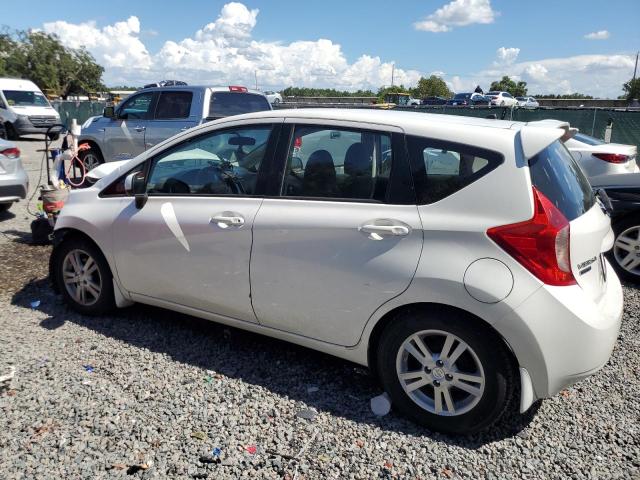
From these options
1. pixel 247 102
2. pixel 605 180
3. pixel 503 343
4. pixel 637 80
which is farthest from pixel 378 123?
pixel 637 80

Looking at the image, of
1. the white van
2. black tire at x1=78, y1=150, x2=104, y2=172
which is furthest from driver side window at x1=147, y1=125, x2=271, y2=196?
the white van

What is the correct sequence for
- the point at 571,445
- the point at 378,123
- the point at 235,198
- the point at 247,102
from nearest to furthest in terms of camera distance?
the point at 571,445, the point at 378,123, the point at 235,198, the point at 247,102

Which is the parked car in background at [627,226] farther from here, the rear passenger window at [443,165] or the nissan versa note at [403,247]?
the rear passenger window at [443,165]

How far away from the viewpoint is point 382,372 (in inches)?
115

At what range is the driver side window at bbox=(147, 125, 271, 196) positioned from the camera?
3.37 m

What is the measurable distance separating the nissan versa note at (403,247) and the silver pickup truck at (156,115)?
5.05 metres

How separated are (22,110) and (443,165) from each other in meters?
22.2

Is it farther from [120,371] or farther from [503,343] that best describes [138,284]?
[503,343]

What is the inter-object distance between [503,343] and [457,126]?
1.18 meters

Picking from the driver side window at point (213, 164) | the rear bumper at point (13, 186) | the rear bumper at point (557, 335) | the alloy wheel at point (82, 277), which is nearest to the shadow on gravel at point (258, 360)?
the alloy wheel at point (82, 277)

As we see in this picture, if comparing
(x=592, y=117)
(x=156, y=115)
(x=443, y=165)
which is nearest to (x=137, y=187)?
(x=443, y=165)

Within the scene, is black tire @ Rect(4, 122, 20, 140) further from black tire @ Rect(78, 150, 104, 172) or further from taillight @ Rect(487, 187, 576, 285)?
taillight @ Rect(487, 187, 576, 285)

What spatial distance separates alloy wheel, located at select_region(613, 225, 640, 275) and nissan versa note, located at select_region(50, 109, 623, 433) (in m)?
2.53

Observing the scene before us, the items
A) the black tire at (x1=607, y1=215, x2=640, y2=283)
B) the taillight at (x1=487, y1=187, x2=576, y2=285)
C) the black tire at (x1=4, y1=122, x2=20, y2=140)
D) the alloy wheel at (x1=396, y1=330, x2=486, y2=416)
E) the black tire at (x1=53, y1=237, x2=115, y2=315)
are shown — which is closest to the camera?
the taillight at (x1=487, y1=187, x2=576, y2=285)
